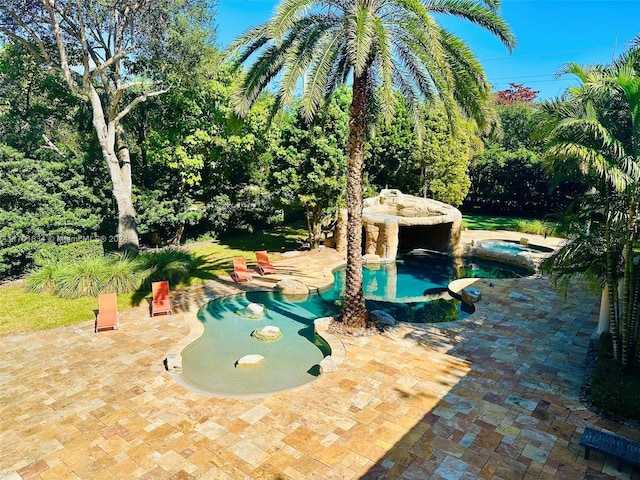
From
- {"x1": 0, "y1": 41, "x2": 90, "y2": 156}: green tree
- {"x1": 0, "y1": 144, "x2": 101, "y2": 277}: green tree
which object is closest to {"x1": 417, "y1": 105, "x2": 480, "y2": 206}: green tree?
{"x1": 0, "y1": 144, "x2": 101, "y2": 277}: green tree

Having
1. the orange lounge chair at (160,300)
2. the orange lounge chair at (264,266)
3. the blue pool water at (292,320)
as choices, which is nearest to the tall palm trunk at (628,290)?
the blue pool water at (292,320)

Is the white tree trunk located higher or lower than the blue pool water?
higher

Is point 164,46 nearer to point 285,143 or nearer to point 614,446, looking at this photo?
point 285,143

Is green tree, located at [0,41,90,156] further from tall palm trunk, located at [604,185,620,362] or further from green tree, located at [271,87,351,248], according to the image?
tall palm trunk, located at [604,185,620,362]

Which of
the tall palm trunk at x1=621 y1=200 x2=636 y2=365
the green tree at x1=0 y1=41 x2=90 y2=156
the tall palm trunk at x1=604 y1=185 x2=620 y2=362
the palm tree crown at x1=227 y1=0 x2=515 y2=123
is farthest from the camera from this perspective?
the green tree at x1=0 y1=41 x2=90 y2=156

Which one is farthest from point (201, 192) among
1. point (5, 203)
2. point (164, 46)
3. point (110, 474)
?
point (110, 474)

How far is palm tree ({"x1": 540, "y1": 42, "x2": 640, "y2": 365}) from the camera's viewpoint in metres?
7.24

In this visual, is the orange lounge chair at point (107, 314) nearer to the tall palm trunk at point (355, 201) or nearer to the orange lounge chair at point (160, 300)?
the orange lounge chair at point (160, 300)

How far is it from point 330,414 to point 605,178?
22.9ft

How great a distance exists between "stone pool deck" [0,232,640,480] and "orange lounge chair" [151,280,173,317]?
4.85ft

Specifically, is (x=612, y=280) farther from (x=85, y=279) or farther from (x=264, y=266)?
(x=85, y=279)

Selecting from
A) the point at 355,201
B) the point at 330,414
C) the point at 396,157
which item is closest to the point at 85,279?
the point at 355,201

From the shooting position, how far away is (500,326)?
37.7 feet

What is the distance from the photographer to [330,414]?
7492 mm
